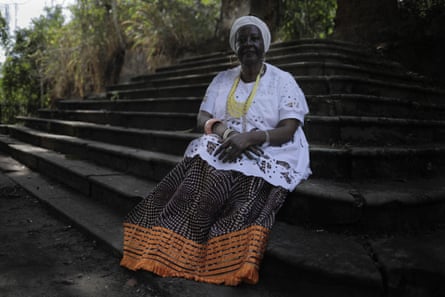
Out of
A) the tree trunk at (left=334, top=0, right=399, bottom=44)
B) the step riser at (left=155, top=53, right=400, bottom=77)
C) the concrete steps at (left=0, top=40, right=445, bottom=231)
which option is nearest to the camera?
the concrete steps at (left=0, top=40, right=445, bottom=231)

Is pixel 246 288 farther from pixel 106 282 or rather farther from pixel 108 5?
pixel 108 5

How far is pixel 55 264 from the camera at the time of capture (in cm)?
221

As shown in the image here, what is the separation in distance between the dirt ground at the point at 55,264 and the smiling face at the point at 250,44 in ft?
5.07

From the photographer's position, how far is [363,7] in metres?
6.15

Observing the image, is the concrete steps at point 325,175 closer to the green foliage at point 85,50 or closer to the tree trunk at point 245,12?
the tree trunk at point 245,12

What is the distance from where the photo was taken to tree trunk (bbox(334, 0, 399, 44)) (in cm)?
587

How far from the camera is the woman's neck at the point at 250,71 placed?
2.41 metres

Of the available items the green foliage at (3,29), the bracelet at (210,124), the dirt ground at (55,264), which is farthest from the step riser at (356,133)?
the green foliage at (3,29)

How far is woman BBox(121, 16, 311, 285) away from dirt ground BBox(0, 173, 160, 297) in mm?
156

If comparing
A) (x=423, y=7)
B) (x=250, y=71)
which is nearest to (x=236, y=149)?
(x=250, y=71)

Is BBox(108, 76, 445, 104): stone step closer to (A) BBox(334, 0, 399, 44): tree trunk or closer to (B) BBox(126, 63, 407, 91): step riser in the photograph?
(B) BBox(126, 63, 407, 91): step riser

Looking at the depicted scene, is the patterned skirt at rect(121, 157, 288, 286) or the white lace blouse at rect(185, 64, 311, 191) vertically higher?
the white lace blouse at rect(185, 64, 311, 191)

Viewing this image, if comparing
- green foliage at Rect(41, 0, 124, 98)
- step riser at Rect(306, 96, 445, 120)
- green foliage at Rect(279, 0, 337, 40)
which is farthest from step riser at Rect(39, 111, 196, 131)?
green foliage at Rect(279, 0, 337, 40)

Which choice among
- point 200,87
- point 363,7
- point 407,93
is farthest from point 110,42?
point 407,93
